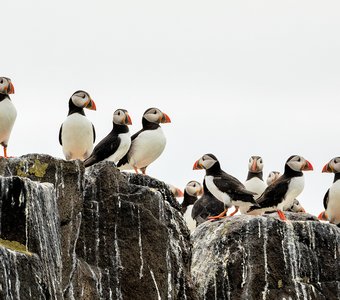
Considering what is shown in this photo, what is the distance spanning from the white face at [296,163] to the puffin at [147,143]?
6.35 ft

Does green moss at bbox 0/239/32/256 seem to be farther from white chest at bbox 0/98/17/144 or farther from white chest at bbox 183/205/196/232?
white chest at bbox 183/205/196/232

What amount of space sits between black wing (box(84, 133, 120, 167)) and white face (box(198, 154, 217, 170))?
1.27 metres

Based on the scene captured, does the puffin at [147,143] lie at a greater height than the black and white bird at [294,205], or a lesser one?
greater

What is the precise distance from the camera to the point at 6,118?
13375 millimetres

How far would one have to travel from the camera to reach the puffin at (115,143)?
1398 cm

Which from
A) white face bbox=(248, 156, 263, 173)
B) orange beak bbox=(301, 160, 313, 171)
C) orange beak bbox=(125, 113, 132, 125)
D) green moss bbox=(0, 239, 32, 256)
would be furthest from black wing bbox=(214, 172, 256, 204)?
green moss bbox=(0, 239, 32, 256)

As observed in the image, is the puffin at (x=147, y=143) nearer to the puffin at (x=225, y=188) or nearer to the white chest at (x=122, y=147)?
the white chest at (x=122, y=147)

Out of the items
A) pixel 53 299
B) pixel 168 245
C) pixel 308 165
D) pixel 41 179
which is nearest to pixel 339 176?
pixel 308 165

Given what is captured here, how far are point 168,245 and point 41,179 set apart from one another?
1770mm

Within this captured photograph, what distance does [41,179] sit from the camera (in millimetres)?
10320

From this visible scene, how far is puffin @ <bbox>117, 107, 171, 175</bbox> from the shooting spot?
593 inches

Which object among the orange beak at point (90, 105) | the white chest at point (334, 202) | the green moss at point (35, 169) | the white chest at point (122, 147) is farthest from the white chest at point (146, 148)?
the green moss at point (35, 169)

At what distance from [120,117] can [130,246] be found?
13.4 feet

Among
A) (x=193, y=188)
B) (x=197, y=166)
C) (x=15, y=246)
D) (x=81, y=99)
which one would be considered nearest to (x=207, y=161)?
(x=197, y=166)
